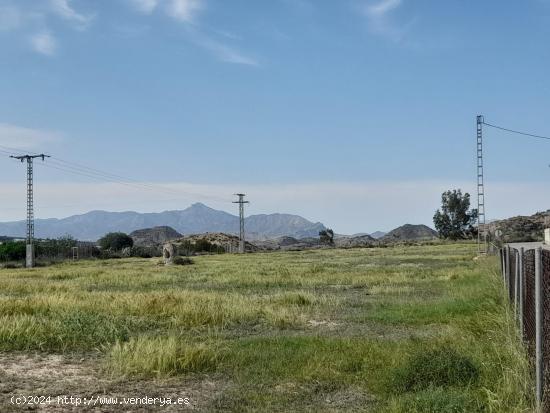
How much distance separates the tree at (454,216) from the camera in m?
126

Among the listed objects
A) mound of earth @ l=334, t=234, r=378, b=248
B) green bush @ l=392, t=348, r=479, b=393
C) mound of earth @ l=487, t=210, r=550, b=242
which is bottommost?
green bush @ l=392, t=348, r=479, b=393

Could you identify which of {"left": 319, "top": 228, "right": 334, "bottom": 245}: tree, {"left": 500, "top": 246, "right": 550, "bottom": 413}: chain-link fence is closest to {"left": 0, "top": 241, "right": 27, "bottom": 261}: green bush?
{"left": 500, "top": 246, "right": 550, "bottom": 413}: chain-link fence

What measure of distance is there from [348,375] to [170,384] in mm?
2383

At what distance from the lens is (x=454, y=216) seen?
417ft

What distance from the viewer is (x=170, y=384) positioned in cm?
861

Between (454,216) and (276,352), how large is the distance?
12171cm

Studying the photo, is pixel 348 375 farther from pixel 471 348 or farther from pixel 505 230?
pixel 505 230

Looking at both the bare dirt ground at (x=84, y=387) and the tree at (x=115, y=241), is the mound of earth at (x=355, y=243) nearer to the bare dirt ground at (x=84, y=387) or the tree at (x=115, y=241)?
the tree at (x=115, y=241)

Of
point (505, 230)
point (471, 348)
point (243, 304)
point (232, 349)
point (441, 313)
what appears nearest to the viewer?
point (471, 348)

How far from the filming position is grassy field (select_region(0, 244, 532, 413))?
768cm

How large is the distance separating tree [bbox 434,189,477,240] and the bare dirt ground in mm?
120233

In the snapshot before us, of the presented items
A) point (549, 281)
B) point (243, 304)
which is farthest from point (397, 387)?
point (243, 304)

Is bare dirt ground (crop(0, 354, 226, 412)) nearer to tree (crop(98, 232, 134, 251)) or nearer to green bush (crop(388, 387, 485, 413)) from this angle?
green bush (crop(388, 387, 485, 413))

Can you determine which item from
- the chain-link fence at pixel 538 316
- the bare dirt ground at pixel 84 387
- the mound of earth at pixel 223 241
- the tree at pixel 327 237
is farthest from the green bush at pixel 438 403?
the tree at pixel 327 237
